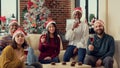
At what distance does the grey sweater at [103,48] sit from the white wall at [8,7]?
4108 mm

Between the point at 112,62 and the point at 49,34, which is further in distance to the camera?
the point at 49,34

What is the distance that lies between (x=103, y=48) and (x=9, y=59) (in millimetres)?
2023

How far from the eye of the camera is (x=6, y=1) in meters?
8.70

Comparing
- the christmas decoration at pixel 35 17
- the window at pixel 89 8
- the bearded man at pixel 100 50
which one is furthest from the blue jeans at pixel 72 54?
the window at pixel 89 8

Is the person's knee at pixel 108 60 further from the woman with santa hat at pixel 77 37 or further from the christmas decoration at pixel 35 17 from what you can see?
the christmas decoration at pixel 35 17

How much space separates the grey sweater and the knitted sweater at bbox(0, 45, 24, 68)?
1.74m

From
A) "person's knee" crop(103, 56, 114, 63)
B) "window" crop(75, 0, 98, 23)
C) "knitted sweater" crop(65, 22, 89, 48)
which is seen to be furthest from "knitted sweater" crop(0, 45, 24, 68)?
"window" crop(75, 0, 98, 23)

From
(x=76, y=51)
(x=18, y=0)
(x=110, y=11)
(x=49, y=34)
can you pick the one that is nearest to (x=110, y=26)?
(x=110, y=11)

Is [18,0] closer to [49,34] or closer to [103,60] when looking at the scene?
[49,34]

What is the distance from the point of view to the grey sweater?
5.02 m

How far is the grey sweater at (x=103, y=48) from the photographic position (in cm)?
502

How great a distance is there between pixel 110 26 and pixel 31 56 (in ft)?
8.25

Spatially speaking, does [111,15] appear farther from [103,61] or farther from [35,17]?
[35,17]

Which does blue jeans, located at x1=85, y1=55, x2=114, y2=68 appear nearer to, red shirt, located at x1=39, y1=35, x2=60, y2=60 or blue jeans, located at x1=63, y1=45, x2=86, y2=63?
blue jeans, located at x1=63, y1=45, x2=86, y2=63
